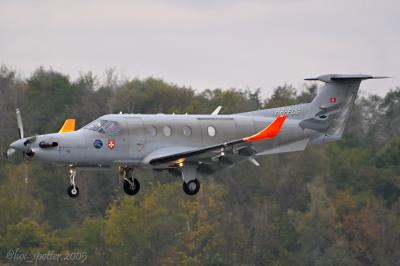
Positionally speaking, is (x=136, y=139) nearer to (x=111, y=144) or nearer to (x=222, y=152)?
(x=111, y=144)

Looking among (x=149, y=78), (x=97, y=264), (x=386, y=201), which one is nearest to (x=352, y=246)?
(x=386, y=201)

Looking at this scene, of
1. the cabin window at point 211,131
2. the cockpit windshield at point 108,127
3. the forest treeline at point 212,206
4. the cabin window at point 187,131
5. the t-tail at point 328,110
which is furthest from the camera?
the forest treeline at point 212,206

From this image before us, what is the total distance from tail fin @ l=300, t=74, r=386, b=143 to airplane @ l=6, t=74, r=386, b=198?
1.97ft

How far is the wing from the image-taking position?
4925 centimetres

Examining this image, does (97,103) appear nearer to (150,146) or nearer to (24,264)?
(24,264)

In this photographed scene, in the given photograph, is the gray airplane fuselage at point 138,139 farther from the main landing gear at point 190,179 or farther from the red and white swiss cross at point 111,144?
the main landing gear at point 190,179

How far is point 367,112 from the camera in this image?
124 m

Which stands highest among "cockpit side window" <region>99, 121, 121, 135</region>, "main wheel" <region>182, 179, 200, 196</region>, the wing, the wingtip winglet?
"cockpit side window" <region>99, 121, 121, 135</region>

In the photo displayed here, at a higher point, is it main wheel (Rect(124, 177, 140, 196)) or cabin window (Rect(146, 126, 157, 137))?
cabin window (Rect(146, 126, 157, 137))

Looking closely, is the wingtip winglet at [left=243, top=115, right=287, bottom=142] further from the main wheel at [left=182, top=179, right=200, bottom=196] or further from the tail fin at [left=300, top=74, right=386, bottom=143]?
the tail fin at [left=300, top=74, right=386, bottom=143]

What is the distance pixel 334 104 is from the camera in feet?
180

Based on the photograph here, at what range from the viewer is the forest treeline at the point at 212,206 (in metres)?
91.4

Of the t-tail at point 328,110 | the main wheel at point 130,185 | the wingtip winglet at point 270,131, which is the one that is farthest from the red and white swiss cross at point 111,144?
the t-tail at point 328,110

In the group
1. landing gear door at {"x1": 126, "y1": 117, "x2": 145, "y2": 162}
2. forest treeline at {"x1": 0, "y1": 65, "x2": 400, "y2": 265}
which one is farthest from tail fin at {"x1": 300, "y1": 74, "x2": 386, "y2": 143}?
forest treeline at {"x1": 0, "y1": 65, "x2": 400, "y2": 265}
